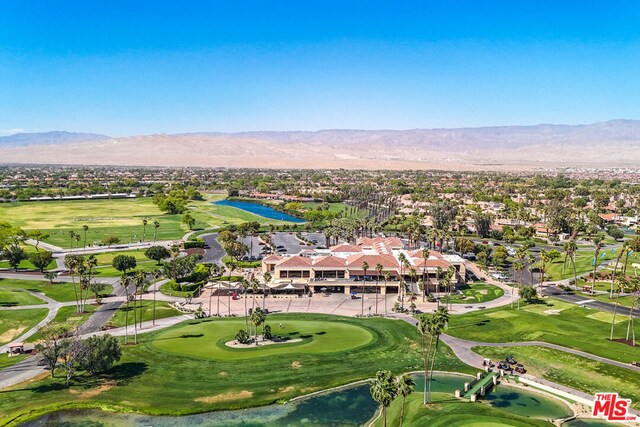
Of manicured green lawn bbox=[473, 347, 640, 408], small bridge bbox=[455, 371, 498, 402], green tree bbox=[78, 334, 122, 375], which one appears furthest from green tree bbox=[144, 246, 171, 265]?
small bridge bbox=[455, 371, 498, 402]

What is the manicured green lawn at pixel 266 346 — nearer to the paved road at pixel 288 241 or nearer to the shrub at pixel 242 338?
the shrub at pixel 242 338

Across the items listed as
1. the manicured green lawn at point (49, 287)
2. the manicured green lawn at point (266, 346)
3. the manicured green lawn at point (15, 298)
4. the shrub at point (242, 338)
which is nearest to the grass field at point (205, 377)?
the manicured green lawn at point (266, 346)

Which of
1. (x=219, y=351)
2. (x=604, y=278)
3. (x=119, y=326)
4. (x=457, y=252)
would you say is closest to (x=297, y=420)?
(x=219, y=351)

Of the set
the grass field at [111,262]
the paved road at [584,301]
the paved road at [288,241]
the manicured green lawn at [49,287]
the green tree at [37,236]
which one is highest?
the green tree at [37,236]

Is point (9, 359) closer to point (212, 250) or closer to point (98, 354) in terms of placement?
point (98, 354)

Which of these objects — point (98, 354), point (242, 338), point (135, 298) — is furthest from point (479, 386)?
point (135, 298)

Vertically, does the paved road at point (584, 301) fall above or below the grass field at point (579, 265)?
below
